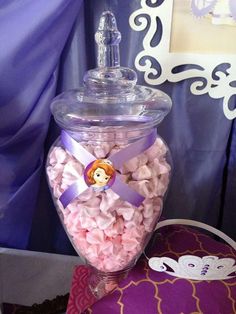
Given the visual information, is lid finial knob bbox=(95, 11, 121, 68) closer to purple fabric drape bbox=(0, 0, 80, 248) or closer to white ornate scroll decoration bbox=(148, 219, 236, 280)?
purple fabric drape bbox=(0, 0, 80, 248)

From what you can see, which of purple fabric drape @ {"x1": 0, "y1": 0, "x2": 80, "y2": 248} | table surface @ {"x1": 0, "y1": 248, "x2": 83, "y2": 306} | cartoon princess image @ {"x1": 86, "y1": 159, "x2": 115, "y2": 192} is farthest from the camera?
table surface @ {"x1": 0, "y1": 248, "x2": 83, "y2": 306}

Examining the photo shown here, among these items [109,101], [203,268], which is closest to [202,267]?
[203,268]

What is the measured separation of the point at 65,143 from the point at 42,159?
0.26m

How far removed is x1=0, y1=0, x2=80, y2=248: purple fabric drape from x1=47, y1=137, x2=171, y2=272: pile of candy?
0.18 m

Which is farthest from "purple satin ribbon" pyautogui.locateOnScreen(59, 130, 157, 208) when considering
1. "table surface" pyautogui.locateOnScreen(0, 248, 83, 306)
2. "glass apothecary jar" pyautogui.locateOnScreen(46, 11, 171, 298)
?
"table surface" pyautogui.locateOnScreen(0, 248, 83, 306)

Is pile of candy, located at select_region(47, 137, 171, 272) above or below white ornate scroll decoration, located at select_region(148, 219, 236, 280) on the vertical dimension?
above

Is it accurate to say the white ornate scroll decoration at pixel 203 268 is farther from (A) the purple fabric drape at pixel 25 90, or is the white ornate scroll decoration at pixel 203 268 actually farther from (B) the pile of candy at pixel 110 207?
(A) the purple fabric drape at pixel 25 90

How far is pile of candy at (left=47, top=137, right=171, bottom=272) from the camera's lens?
1.82 feet

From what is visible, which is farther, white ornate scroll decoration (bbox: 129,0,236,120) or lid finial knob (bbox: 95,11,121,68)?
white ornate scroll decoration (bbox: 129,0,236,120)

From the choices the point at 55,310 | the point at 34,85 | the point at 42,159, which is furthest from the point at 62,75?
the point at 55,310

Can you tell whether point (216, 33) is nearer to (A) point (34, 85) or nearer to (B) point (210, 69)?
(B) point (210, 69)

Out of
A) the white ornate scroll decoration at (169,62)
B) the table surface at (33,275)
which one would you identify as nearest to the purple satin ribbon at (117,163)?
the white ornate scroll decoration at (169,62)

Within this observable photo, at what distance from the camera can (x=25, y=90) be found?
721 millimetres

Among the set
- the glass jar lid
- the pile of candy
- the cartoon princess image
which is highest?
the glass jar lid
